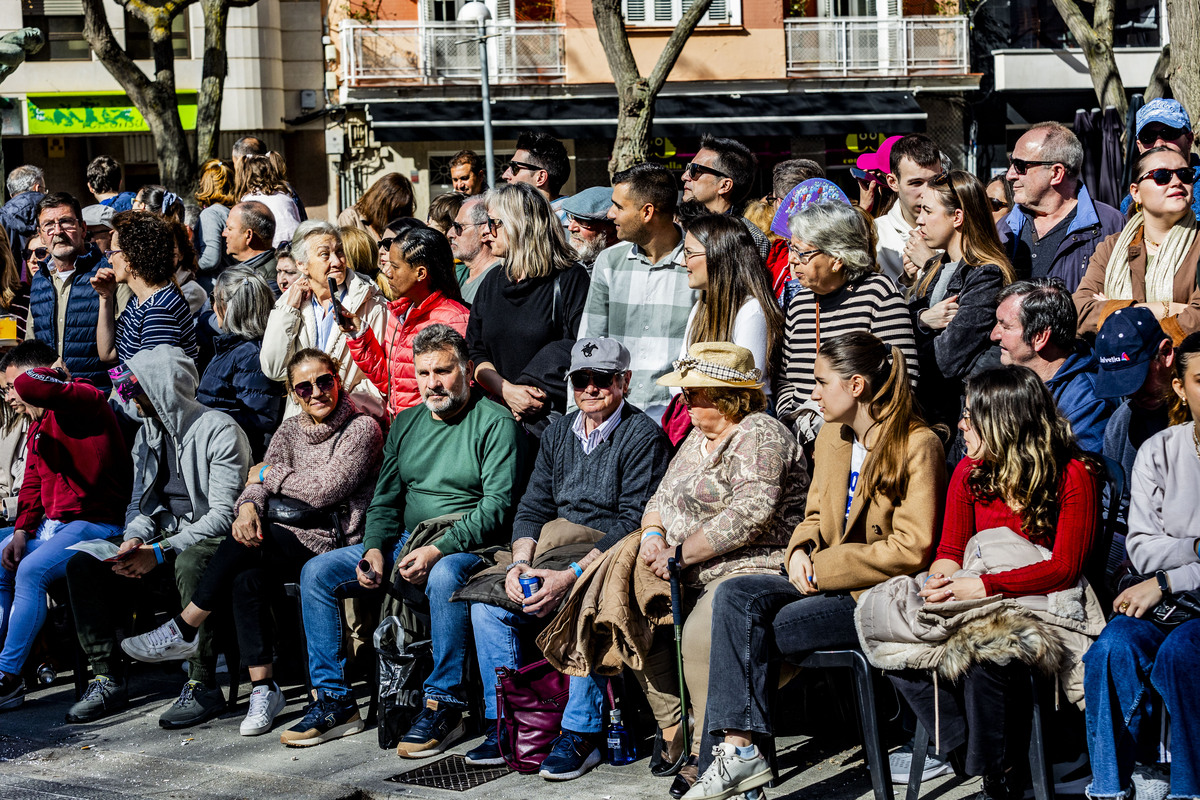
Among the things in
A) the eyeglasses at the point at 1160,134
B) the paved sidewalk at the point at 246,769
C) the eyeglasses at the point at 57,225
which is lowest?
the paved sidewalk at the point at 246,769

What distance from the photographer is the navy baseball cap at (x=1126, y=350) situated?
15.6 feet

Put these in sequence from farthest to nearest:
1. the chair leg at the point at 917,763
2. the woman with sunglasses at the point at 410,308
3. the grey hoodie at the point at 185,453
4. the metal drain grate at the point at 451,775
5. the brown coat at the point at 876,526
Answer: the woman with sunglasses at the point at 410,308 < the grey hoodie at the point at 185,453 < the metal drain grate at the point at 451,775 < the brown coat at the point at 876,526 < the chair leg at the point at 917,763

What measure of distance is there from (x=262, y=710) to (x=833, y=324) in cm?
312

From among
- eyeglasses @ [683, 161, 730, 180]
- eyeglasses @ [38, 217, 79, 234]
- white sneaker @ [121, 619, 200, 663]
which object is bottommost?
white sneaker @ [121, 619, 200, 663]

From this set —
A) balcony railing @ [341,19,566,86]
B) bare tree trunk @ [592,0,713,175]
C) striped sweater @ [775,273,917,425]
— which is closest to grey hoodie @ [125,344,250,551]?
striped sweater @ [775,273,917,425]

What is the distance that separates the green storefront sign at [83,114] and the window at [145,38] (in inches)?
42.4

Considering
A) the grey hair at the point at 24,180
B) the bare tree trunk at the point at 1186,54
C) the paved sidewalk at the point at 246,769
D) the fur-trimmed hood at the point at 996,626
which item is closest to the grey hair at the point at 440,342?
the paved sidewalk at the point at 246,769

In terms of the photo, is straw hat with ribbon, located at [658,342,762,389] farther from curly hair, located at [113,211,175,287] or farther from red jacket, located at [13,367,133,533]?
curly hair, located at [113,211,175,287]

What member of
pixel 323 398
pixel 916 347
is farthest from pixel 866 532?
pixel 323 398

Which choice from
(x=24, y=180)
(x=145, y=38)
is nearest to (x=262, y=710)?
(x=24, y=180)

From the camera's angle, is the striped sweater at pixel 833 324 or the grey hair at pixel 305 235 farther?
the grey hair at pixel 305 235

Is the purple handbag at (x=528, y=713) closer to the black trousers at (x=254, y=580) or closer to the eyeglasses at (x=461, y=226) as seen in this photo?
the black trousers at (x=254, y=580)

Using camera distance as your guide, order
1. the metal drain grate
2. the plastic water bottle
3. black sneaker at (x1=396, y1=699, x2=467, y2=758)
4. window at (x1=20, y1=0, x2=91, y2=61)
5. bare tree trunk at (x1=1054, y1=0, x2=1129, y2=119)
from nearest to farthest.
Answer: the metal drain grate → the plastic water bottle → black sneaker at (x1=396, y1=699, x2=467, y2=758) → bare tree trunk at (x1=1054, y1=0, x2=1129, y2=119) → window at (x1=20, y1=0, x2=91, y2=61)

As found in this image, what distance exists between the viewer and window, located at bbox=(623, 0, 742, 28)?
26.9 meters
